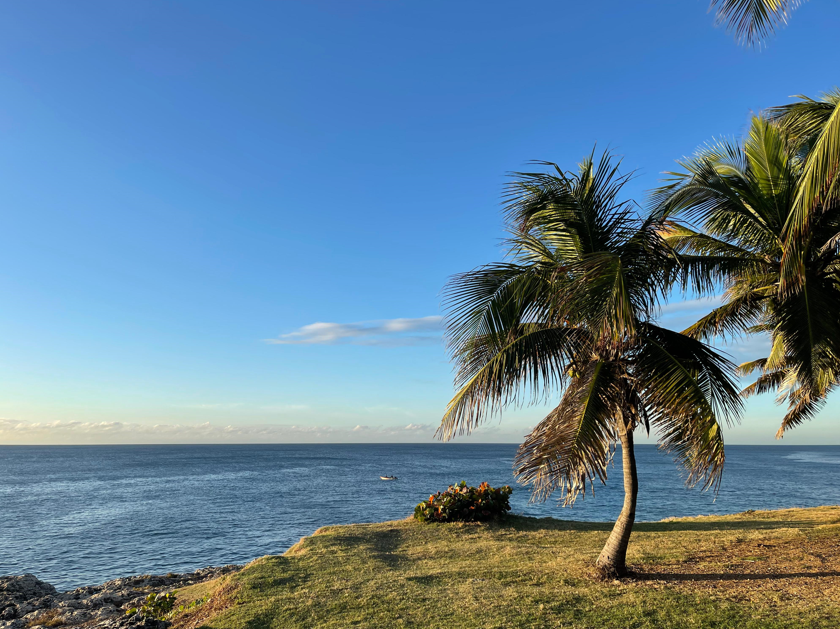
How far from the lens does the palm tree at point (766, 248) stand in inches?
333

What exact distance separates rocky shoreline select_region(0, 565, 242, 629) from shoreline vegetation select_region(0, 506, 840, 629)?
0.10 meters

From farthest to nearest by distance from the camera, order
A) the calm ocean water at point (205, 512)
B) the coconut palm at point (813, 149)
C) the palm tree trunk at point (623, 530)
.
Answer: the calm ocean water at point (205, 512) → the palm tree trunk at point (623, 530) → the coconut palm at point (813, 149)

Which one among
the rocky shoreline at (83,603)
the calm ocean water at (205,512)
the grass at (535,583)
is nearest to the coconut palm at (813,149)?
the grass at (535,583)

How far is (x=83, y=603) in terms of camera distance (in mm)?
11578

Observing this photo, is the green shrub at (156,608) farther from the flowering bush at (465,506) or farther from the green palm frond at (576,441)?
the flowering bush at (465,506)

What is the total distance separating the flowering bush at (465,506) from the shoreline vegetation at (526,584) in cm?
125

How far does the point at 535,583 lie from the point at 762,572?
3.66 meters

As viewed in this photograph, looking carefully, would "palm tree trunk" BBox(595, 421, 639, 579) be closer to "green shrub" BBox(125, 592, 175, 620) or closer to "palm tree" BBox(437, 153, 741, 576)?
"palm tree" BBox(437, 153, 741, 576)

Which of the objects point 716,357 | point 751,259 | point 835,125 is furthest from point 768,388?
point 835,125

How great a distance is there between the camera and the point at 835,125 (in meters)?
4.85

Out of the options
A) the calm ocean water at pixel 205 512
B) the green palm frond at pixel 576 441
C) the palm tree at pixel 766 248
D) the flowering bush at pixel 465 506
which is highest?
the palm tree at pixel 766 248

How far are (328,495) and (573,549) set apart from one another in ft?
137

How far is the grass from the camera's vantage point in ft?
21.3

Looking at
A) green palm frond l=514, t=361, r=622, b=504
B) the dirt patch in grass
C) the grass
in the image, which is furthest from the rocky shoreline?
the dirt patch in grass
